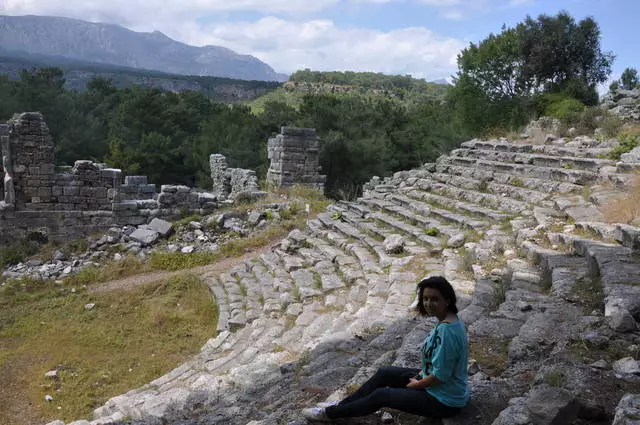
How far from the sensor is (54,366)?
6816 mm

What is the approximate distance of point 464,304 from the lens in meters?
5.21

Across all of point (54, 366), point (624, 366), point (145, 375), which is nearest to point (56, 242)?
point (54, 366)

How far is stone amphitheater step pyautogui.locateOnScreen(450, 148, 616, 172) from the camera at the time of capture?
30.1 feet

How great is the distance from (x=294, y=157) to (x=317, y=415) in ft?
42.4

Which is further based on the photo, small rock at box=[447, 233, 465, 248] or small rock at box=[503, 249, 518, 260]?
small rock at box=[447, 233, 465, 248]

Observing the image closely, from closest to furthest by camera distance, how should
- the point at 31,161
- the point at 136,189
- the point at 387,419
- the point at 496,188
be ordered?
the point at 387,419
the point at 496,188
the point at 31,161
the point at 136,189

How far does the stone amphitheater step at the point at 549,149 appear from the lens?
1001 centimetres

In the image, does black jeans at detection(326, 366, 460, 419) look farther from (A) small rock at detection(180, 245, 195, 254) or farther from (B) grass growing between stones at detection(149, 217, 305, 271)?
(A) small rock at detection(180, 245, 195, 254)

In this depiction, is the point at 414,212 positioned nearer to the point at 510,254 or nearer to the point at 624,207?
the point at 510,254

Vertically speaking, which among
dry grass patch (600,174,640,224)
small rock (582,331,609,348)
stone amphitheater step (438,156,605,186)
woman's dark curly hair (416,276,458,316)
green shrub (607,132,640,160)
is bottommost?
small rock (582,331,609,348)

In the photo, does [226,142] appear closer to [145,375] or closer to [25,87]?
[25,87]

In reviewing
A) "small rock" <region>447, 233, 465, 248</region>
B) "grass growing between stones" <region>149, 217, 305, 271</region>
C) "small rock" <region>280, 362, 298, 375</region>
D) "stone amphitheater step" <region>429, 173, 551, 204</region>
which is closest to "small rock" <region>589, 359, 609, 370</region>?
"small rock" <region>280, 362, 298, 375</region>

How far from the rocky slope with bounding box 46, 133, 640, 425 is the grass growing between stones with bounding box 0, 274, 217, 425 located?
52 cm

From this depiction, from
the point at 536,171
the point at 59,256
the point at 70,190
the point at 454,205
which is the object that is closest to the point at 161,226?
the point at 59,256
